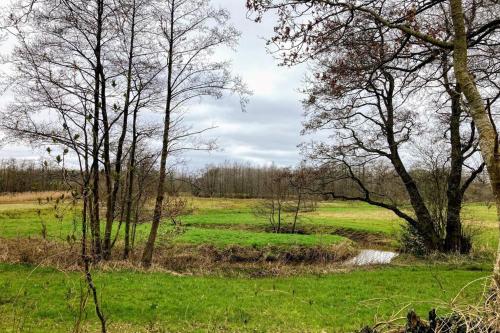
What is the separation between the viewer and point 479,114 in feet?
12.7

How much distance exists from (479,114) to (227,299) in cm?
842

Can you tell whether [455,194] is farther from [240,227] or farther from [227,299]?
[240,227]

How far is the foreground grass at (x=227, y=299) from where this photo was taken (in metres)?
7.98

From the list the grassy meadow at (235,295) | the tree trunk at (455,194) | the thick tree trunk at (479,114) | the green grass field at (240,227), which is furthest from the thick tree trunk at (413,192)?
the thick tree trunk at (479,114)

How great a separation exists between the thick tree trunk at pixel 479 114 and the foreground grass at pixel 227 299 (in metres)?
2.31

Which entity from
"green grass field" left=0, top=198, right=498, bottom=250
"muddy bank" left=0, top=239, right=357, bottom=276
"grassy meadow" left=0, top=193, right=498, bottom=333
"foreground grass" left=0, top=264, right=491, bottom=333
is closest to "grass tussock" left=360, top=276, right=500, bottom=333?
"grassy meadow" left=0, top=193, right=498, bottom=333

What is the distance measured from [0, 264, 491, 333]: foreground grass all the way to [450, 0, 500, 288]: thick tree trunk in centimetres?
231

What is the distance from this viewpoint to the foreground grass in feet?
26.2

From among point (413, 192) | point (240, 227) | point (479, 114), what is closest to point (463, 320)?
point (479, 114)

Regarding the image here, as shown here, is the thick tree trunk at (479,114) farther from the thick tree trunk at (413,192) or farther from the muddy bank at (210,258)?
the thick tree trunk at (413,192)

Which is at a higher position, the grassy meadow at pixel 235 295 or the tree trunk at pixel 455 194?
the tree trunk at pixel 455 194

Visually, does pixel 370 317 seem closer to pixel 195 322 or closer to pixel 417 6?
pixel 195 322

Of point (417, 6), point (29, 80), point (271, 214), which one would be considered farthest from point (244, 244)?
point (417, 6)

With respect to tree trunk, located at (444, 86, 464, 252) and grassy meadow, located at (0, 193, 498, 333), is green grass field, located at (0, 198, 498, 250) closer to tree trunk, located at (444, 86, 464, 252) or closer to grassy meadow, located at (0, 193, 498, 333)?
grassy meadow, located at (0, 193, 498, 333)
